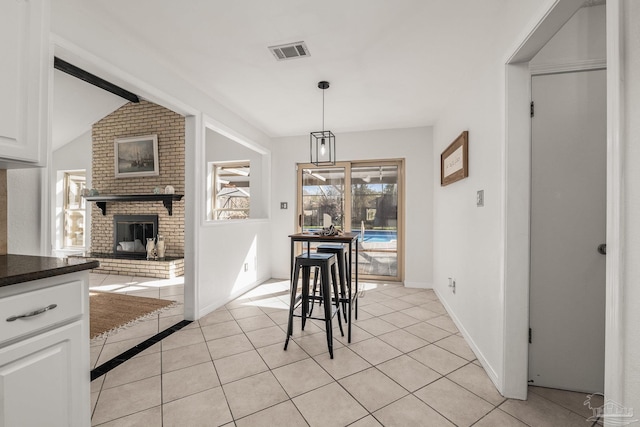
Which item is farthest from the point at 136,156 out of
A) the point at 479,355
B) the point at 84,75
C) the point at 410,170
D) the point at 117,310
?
the point at 479,355

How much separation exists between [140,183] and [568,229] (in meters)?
6.17

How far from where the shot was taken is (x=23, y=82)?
4.09 ft

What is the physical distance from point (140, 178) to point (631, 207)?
20.7 ft

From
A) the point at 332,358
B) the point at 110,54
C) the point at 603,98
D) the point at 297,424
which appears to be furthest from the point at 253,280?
the point at 603,98

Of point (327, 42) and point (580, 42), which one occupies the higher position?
point (327, 42)

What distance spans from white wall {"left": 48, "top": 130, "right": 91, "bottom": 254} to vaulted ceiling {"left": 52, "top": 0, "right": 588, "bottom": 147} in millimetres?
4480

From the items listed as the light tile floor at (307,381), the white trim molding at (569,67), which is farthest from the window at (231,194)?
→ the white trim molding at (569,67)

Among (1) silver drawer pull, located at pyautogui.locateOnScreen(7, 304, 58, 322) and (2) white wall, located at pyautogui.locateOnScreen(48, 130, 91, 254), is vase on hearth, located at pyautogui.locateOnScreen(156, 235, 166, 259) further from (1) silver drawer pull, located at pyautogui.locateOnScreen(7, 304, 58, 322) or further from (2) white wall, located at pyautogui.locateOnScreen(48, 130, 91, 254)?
(1) silver drawer pull, located at pyautogui.locateOnScreen(7, 304, 58, 322)

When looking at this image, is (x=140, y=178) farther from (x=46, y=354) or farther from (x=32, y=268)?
(x=46, y=354)

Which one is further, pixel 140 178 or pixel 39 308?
pixel 140 178

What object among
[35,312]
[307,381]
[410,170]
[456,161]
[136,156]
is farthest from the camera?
[136,156]

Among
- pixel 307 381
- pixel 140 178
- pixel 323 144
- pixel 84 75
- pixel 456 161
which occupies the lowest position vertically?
pixel 307 381

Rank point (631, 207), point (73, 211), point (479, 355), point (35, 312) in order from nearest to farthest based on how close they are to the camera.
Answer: point (631, 207) < point (35, 312) < point (479, 355) < point (73, 211)

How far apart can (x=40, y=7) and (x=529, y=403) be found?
3347 millimetres
